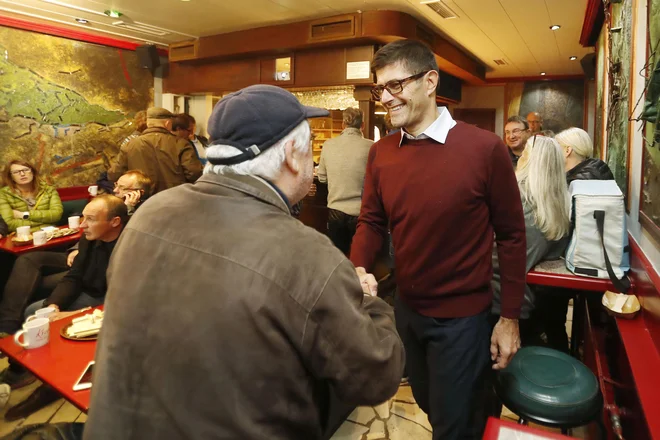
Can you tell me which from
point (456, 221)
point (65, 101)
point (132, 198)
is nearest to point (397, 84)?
point (456, 221)

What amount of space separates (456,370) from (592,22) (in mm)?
4355

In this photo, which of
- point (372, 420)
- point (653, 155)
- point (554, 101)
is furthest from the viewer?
point (554, 101)

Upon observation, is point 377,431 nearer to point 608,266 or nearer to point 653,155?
Result: point 608,266

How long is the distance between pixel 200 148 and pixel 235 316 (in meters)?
5.01

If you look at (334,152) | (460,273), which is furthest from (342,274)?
(334,152)

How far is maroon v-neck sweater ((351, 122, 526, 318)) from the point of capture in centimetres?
147

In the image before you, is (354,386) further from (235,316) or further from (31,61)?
(31,61)

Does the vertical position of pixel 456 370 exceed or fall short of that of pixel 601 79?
it falls short

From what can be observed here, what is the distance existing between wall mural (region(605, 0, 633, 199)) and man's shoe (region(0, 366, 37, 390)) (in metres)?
3.74

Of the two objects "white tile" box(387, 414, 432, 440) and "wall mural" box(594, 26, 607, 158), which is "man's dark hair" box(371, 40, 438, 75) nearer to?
"white tile" box(387, 414, 432, 440)

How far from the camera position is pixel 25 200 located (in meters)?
3.94

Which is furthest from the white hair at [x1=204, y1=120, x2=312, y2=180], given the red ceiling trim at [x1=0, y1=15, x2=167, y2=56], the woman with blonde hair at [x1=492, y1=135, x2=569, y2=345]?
the red ceiling trim at [x1=0, y1=15, x2=167, y2=56]

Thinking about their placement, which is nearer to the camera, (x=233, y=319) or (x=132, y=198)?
(x=233, y=319)

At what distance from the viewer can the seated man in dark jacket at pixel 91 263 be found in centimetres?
262
